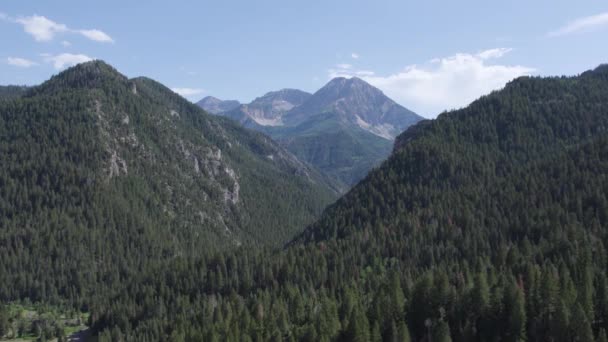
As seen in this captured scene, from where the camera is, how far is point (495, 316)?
342 feet

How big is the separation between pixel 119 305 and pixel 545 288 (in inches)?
5530

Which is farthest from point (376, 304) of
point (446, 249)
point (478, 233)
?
point (478, 233)

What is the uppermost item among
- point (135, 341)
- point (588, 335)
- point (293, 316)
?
point (588, 335)

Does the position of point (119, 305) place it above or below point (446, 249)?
below

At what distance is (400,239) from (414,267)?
26104 mm

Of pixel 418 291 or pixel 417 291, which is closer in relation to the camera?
pixel 418 291

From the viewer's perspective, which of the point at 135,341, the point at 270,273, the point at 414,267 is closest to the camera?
the point at 135,341

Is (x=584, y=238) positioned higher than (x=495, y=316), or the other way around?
(x=584, y=238)

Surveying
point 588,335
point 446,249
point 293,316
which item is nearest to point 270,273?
point 293,316

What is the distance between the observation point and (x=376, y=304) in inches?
4651

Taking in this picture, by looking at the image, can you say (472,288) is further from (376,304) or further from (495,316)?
(376,304)

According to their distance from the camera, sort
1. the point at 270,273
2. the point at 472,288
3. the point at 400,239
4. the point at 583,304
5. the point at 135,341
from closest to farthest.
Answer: the point at 583,304, the point at 472,288, the point at 135,341, the point at 270,273, the point at 400,239

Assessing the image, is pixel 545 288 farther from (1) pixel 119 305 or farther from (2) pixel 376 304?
(1) pixel 119 305

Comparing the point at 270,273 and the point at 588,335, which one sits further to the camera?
the point at 270,273
